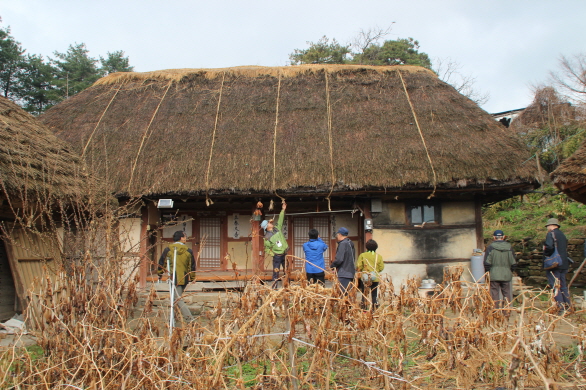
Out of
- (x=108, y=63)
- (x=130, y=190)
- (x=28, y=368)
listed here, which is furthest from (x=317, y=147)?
(x=108, y=63)

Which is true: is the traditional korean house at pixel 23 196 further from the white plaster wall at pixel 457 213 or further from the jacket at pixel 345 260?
the white plaster wall at pixel 457 213

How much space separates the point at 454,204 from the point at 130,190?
607 centimetres

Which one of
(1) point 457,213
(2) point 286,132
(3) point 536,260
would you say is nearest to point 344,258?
(1) point 457,213

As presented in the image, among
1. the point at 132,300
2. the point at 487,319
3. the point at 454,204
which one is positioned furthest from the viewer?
the point at 454,204

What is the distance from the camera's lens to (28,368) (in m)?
3.22

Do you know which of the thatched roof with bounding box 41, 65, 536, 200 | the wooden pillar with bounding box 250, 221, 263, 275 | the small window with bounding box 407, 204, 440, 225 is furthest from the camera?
the small window with bounding box 407, 204, 440, 225

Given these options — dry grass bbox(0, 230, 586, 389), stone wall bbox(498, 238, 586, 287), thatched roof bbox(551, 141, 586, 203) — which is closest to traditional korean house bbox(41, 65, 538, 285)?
thatched roof bbox(551, 141, 586, 203)

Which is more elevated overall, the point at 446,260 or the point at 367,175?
the point at 367,175

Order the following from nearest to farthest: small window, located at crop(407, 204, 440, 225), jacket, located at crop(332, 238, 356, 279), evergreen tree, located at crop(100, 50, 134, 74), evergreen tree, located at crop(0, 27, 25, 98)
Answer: jacket, located at crop(332, 238, 356, 279) → small window, located at crop(407, 204, 440, 225) → evergreen tree, located at crop(0, 27, 25, 98) → evergreen tree, located at crop(100, 50, 134, 74)

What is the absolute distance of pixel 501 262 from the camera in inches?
236

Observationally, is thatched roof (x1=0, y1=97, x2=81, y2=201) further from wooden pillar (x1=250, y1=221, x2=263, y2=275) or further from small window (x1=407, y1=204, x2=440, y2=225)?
small window (x1=407, y1=204, x2=440, y2=225)

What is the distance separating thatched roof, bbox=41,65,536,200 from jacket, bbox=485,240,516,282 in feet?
5.18

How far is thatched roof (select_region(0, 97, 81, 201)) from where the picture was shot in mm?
5086

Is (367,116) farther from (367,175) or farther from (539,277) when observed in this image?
(539,277)
